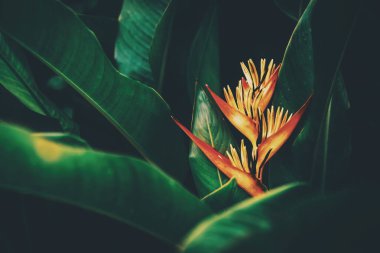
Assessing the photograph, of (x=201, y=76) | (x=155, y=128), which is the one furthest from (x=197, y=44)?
(x=155, y=128)

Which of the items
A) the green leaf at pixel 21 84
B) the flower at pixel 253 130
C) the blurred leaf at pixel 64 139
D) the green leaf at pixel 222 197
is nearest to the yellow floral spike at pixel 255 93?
the flower at pixel 253 130

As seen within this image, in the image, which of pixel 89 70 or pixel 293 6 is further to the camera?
pixel 293 6

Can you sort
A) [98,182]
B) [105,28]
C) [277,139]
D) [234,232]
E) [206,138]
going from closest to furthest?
1. [234,232]
2. [98,182]
3. [277,139]
4. [206,138]
5. [105,28]

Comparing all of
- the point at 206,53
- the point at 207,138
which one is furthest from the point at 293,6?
the point at 207,138

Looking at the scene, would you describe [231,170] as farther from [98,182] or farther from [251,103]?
[98,182]

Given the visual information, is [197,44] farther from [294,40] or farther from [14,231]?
[14,231]

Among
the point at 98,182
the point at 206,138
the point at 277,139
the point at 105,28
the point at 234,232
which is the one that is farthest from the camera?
the point at 105,28

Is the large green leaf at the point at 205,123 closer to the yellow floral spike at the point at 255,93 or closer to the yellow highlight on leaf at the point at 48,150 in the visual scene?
the yellow floral spike at the point at 255,93

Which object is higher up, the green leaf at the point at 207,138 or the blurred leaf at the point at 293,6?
the blurred leaf at the point at 293,6
